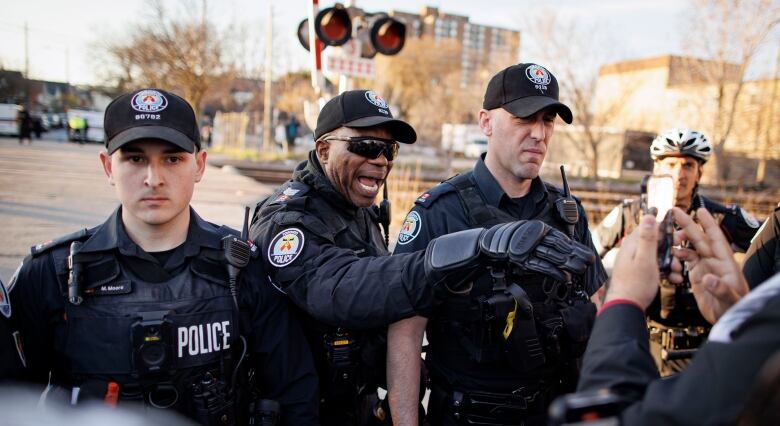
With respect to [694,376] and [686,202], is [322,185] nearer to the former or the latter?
[694,376]

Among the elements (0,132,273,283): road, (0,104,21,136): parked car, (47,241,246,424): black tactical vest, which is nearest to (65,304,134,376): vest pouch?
(47,241,246,424): black tactical vest

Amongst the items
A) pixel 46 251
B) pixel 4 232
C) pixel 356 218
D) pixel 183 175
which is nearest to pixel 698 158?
pixel 356 218

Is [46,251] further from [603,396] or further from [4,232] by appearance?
[4,232]

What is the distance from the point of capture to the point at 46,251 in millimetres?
1920

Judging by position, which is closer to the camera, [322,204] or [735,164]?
[322,204]

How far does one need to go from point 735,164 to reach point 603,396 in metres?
21.7

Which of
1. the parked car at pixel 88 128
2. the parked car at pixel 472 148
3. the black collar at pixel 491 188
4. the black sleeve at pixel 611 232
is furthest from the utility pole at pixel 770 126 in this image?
the parked car at pixel 88 128

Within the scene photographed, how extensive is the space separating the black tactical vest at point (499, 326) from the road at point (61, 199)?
446 centimetres

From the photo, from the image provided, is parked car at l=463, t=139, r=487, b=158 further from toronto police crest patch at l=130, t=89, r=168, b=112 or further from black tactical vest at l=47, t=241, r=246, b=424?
black tactical vest at l=47, t=241, r=246, b=424

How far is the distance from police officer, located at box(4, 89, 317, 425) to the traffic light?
13.6 ft

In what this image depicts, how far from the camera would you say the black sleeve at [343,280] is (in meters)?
1.86

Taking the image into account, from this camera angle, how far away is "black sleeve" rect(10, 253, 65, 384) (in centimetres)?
184

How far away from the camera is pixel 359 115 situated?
8.00ft

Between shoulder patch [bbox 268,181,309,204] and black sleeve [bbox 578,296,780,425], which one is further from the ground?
shoulder patch [bbox 268,181,309,204]
